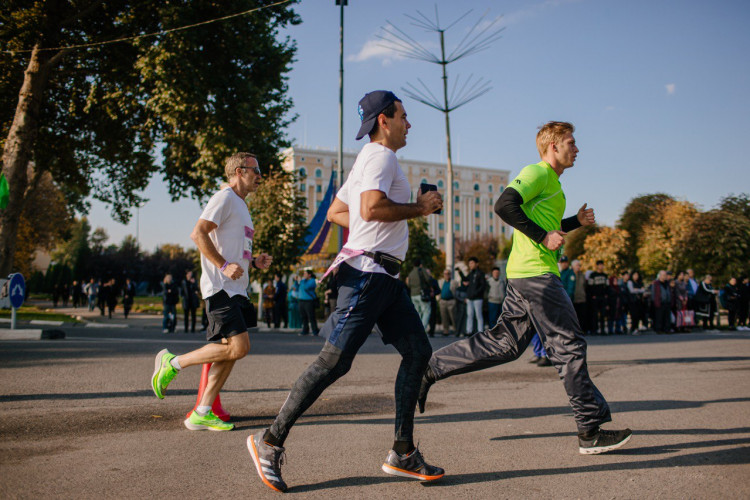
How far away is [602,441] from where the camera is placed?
3.74 metres

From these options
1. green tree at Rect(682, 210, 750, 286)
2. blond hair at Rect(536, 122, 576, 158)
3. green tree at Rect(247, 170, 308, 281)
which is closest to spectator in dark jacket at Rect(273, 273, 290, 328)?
green tree at Rect(247, 170, 308, 281)

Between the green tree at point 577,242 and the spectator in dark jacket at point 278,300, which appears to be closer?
the spectator in dark jacket at point 278,300

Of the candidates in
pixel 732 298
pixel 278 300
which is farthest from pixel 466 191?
pixel 278 300

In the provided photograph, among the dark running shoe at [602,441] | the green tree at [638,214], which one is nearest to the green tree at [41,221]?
the dark running shoe at [602,441]

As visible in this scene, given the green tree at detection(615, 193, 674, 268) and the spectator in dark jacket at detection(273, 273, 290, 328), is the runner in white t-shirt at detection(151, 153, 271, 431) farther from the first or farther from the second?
the green tree at detection(615, 193, 674, 268)

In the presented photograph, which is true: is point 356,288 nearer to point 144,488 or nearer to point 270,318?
point 144,488

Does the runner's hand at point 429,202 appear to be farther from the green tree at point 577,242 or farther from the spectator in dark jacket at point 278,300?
the green tree at point 577,242

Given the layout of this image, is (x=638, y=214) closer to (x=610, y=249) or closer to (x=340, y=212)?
(x=610, y=249)

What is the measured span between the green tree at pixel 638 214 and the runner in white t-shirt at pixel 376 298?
180ft

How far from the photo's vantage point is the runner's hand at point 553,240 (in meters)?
3.79

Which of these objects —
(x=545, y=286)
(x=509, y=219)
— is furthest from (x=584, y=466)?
(x=509, y=219)

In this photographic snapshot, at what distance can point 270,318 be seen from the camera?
2084cm

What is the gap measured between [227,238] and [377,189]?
1833 millimetres

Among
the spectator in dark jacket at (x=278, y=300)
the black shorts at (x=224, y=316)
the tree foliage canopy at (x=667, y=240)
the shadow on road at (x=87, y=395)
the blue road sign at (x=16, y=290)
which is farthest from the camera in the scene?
the tree foliage canopy at (x=667, y=240)
